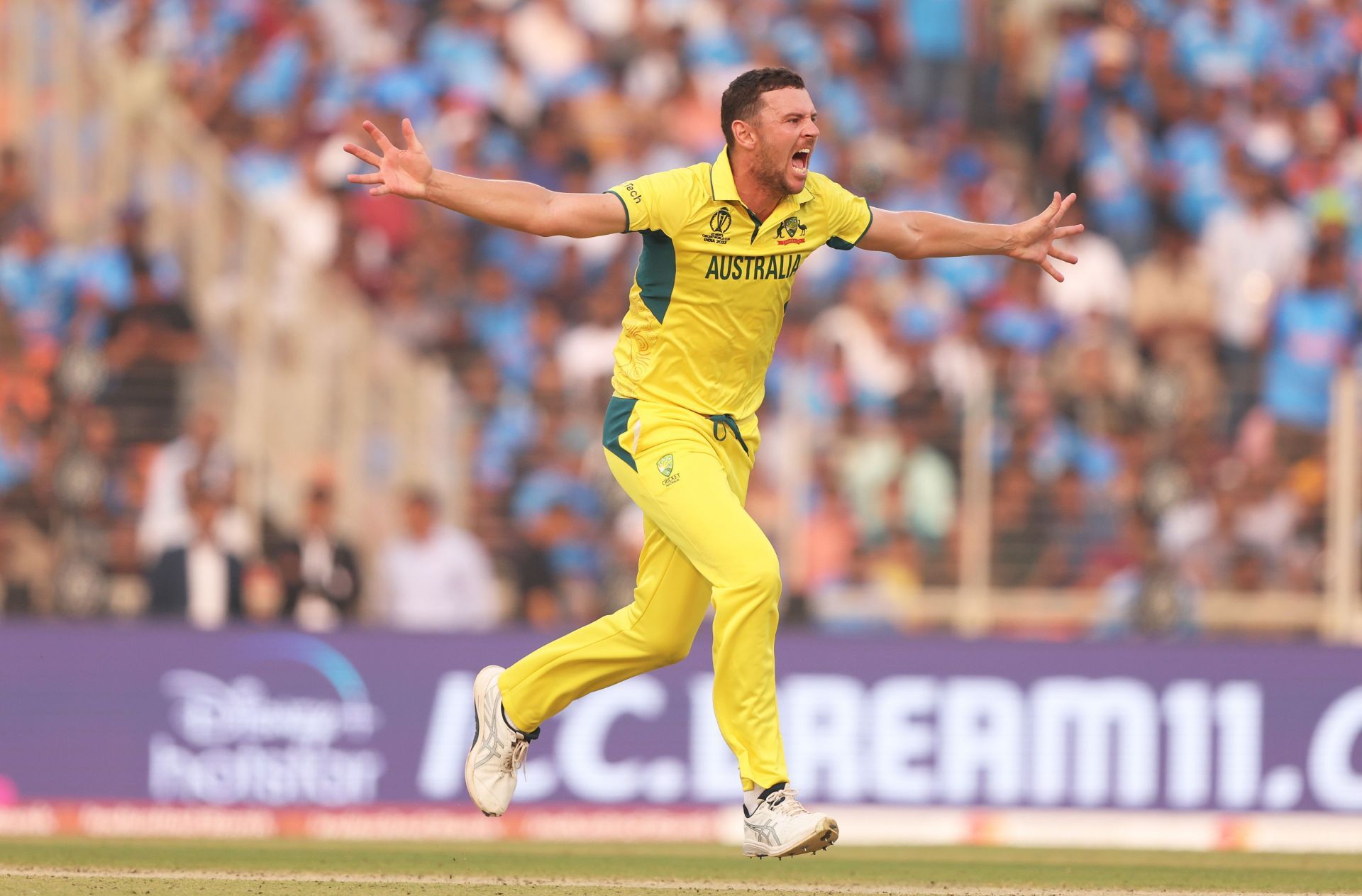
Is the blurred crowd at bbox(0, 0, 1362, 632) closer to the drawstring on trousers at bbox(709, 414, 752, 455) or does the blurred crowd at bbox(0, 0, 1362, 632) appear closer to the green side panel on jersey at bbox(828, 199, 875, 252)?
the green side panel on jersey at bbox(828, 199, 875, 252)

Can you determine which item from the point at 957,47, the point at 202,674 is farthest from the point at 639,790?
the point at 957,47

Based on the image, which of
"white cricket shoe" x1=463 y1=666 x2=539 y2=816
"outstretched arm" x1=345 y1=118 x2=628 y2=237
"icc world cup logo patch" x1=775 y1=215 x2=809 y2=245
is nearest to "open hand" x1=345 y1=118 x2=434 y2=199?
"outstretched arm" x1=345 y1=118 x2=628 y2=237

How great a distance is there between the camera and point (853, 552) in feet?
39.0

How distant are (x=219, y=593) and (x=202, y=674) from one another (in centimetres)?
60

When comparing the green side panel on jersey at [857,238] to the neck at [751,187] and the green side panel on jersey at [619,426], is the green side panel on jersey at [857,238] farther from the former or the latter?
the green side panel on jersey at [619,426]

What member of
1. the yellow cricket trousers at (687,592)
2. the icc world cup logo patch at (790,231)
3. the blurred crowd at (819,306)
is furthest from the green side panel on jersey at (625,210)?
the blurred crowd at (819,306)

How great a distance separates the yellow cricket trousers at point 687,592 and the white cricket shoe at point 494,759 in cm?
6

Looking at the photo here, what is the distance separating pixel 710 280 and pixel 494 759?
186 cm

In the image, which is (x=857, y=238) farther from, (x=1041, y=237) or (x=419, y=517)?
(x=419, y=517)

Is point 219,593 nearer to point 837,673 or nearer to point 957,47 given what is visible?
point 837,673

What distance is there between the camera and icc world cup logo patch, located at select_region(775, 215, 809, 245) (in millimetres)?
6941

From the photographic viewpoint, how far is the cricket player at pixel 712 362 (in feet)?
21.7

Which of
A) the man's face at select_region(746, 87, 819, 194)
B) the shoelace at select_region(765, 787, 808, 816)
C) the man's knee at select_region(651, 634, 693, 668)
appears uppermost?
the man's face at select_region(746, 87, 819, 194)

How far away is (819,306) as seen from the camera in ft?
46.7
